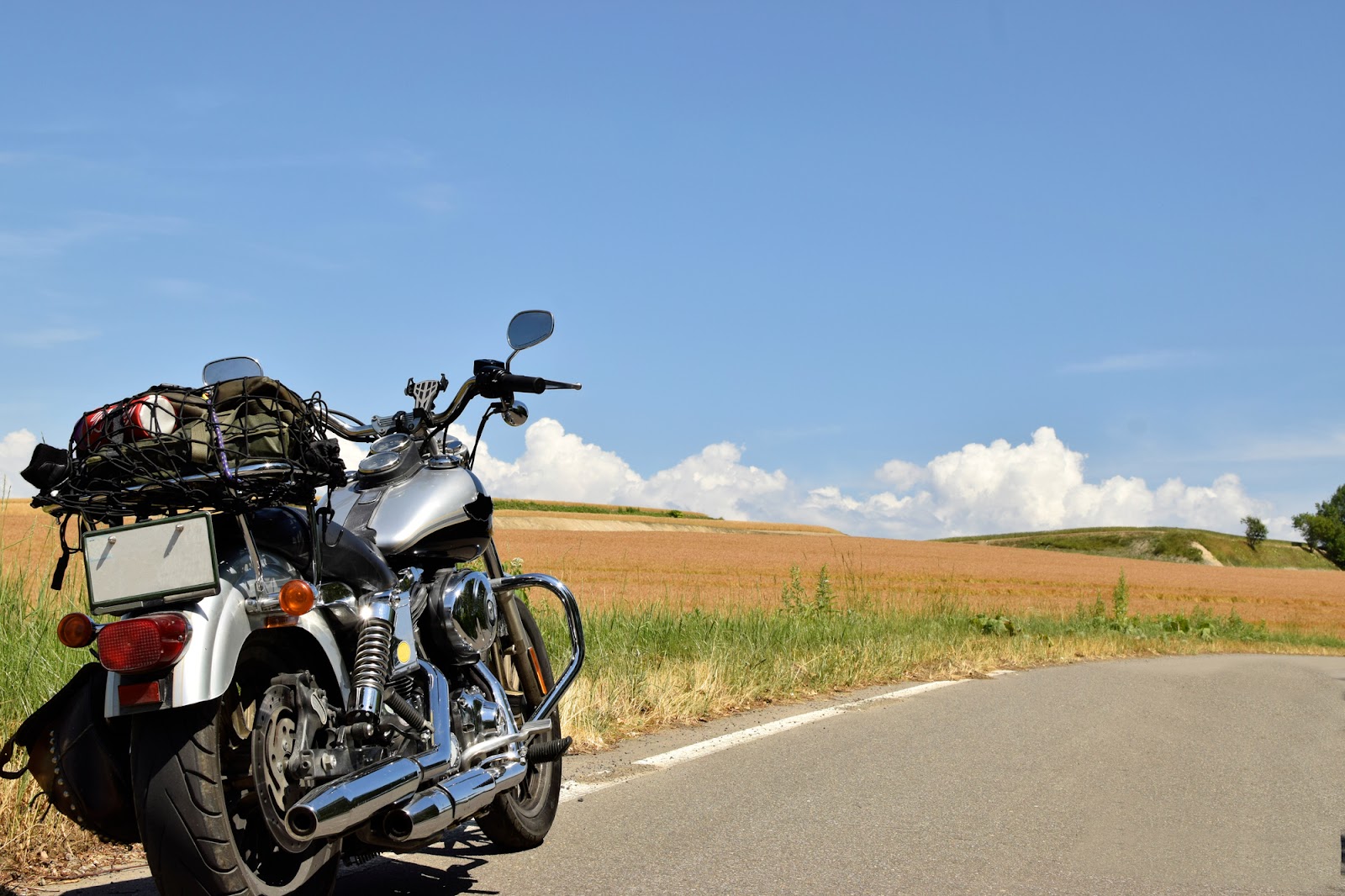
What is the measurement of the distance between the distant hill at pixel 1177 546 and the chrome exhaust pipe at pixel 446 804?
10926cm

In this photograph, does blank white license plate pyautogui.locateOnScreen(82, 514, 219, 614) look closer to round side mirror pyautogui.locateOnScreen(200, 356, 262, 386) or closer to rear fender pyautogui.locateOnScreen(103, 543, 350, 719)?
rear fender pyautogui.locateOnScreen(103, 543, 350, 719)

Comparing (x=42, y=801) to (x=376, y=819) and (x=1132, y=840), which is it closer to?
(x=376, y=819)

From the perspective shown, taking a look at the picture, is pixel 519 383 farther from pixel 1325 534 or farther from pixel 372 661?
pixel 1325 534

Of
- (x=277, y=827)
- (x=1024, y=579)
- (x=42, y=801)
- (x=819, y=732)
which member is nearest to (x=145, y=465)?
(x=277, y=827)

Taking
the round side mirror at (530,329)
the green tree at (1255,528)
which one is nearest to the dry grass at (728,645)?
the round side mirror at (530,329)

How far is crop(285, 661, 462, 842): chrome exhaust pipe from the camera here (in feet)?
10.2

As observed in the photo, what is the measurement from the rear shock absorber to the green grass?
225ft

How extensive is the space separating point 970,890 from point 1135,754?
3242 mm

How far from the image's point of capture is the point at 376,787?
3332 millimetres

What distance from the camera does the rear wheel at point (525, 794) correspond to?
4441mm

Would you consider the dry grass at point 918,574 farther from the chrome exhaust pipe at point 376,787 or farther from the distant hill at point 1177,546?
the distant hill at point 1177,546

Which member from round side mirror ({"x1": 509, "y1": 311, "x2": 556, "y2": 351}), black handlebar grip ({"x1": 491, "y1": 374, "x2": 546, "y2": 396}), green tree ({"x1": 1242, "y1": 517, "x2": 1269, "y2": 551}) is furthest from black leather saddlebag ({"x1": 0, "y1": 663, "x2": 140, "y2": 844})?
green tree ({"x1": 1242, "y1": 517, "x2": 1269, "y2": 551})

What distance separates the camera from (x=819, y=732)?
7.17 metres

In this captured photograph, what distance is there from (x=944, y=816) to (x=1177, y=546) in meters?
120
